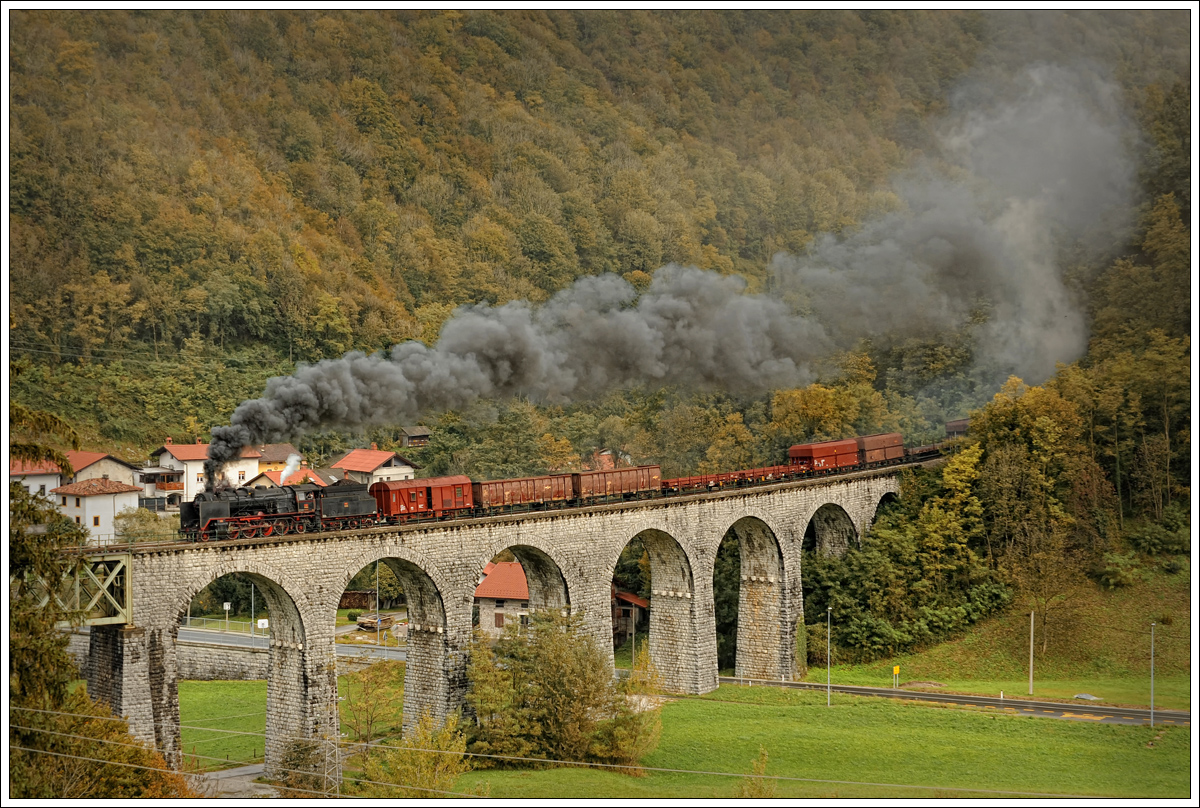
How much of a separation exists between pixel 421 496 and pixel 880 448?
39.0m

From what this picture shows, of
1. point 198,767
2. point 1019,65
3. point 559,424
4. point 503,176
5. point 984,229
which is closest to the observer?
point 198,767

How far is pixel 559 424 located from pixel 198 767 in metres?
78.8

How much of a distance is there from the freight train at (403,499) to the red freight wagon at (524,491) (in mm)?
47

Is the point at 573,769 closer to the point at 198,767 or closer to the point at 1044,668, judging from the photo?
the point at 198,767

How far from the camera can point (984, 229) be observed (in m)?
115

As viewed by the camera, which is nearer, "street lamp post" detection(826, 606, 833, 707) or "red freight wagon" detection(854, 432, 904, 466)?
"street lamp post" detection(826, 606, 833, 707)

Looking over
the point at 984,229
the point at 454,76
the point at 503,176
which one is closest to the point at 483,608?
the point at 984,229

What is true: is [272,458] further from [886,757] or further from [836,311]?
[886,757]

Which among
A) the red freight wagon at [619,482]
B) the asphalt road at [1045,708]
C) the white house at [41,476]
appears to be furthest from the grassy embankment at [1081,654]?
the white house at [41,476]

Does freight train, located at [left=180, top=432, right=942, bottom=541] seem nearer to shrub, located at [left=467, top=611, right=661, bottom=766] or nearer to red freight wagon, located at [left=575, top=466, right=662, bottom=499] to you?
red freight wagon, located at [left=575, top=466, right=662, bottom=499]

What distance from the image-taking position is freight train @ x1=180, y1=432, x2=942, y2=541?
167 feet

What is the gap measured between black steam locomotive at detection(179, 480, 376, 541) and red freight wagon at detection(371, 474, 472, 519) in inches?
35.0

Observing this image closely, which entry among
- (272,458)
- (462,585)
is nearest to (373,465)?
(272,458)

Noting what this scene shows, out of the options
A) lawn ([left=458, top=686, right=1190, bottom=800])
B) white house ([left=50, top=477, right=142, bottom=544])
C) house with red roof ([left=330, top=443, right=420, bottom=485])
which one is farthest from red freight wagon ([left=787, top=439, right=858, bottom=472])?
white house ([left=50, top=477, right=142, bottom=544])
